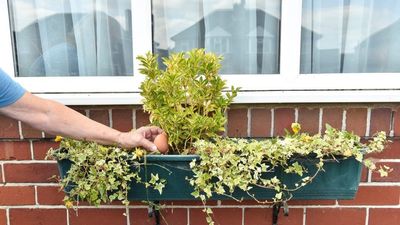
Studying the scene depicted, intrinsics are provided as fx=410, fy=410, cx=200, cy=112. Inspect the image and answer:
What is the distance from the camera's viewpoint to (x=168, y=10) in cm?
179

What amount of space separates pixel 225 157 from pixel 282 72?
0.55 metres

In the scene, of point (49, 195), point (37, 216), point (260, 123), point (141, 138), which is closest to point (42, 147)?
point (49, 195)

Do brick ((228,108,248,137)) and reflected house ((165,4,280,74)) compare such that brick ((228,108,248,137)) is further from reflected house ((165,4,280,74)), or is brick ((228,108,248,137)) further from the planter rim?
the planter rim

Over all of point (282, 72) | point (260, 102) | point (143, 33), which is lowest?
point (260, 102)

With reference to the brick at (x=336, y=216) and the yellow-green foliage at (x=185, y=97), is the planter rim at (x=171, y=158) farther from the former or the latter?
the brick at (x=336, y=216)

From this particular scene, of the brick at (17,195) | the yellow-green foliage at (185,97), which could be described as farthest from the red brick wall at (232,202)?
the yellow-green foliage at (185,97)

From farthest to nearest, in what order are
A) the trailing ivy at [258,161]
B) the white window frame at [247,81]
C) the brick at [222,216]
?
1. the brick at [222,216]
2. the white window frame at [247,81]
3. the trailing ivy at [258,161]

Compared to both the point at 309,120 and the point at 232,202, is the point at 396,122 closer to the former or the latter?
the point at 309,120

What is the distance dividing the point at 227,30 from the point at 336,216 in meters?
0.95

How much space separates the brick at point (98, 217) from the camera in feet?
6.01

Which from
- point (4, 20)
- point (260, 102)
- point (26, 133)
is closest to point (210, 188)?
point (260, 102)

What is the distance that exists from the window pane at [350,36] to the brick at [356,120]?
202mm

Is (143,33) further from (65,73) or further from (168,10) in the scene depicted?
(65,73)

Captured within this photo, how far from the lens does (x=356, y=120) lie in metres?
1.72
